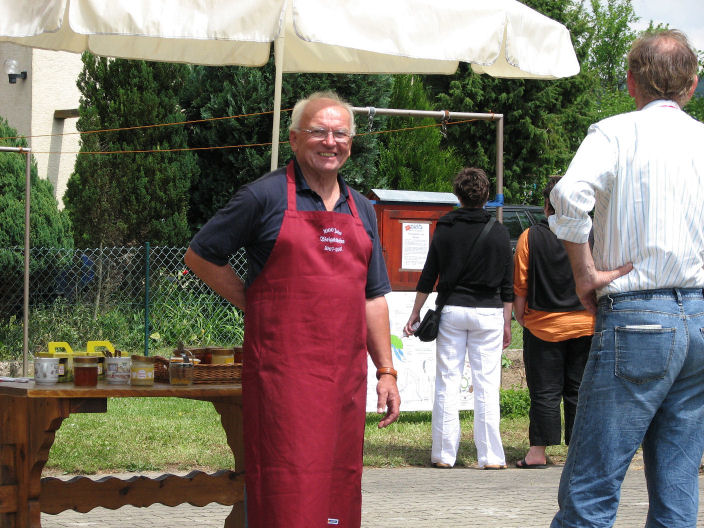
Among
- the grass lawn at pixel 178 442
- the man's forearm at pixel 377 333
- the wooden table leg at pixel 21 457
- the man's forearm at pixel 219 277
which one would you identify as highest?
the man's forearm at pixel 219 277

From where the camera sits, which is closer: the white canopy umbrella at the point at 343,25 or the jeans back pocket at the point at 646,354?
the jeans back pocket at the point at 646,354

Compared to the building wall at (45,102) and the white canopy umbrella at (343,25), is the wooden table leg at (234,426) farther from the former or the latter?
the building wall at (45,102)

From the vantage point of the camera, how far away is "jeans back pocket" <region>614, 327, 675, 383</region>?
10.2 ft

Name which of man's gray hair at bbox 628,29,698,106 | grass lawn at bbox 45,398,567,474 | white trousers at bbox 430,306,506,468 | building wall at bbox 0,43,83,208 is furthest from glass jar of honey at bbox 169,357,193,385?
building wall at bbox 0,43,83,208

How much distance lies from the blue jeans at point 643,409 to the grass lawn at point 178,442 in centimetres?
420

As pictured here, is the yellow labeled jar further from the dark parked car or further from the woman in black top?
the dark parked car

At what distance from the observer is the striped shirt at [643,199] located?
3.20 meters

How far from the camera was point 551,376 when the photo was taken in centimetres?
712

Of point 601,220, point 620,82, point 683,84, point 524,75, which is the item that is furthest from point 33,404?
point 620,82

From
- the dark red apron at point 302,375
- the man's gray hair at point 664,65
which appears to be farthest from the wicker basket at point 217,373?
the man's gray hair at point 664,65

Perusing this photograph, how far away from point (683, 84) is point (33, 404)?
9.50 ft

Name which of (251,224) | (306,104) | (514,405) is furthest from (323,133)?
(514,405)

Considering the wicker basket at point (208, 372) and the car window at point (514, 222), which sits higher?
the car window at point (514, 222)

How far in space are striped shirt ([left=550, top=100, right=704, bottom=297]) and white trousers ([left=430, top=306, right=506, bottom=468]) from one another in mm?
3772
